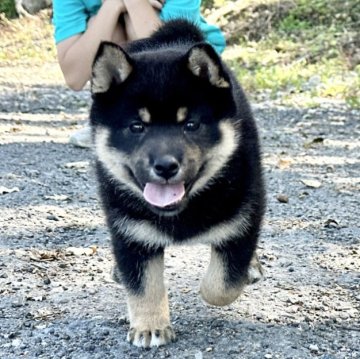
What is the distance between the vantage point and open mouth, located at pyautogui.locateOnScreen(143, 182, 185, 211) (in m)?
3.16

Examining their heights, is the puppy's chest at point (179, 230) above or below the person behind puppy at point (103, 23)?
above

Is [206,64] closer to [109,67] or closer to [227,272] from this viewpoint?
[109,67]

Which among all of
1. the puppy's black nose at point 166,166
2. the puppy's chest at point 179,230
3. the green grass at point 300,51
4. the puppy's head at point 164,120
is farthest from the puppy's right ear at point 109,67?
the green grass at point 300,51

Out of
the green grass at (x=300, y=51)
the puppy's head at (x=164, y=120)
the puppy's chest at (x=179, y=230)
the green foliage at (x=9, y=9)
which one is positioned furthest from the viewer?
the green foliage at (x=9, y=9)

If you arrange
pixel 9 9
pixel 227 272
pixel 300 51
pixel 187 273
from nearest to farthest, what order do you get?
pixel 227 272 → pixel 187 273 → pixel 300 51 → pixel 9 9

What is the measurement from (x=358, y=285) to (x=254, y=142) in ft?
2.90

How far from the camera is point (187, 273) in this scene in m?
4.15

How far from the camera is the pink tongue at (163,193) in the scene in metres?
3.16

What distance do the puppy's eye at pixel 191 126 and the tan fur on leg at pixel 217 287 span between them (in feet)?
1.88

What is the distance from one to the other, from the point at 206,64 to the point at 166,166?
470 mm

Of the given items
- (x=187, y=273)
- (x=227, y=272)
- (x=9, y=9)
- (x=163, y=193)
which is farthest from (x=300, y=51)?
(x=163, y=193)

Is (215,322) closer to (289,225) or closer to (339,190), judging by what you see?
(289,225)

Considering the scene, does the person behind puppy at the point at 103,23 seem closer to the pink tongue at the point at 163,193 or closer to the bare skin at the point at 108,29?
the bare skin at the point at 108,29

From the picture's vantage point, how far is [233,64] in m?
12.2
